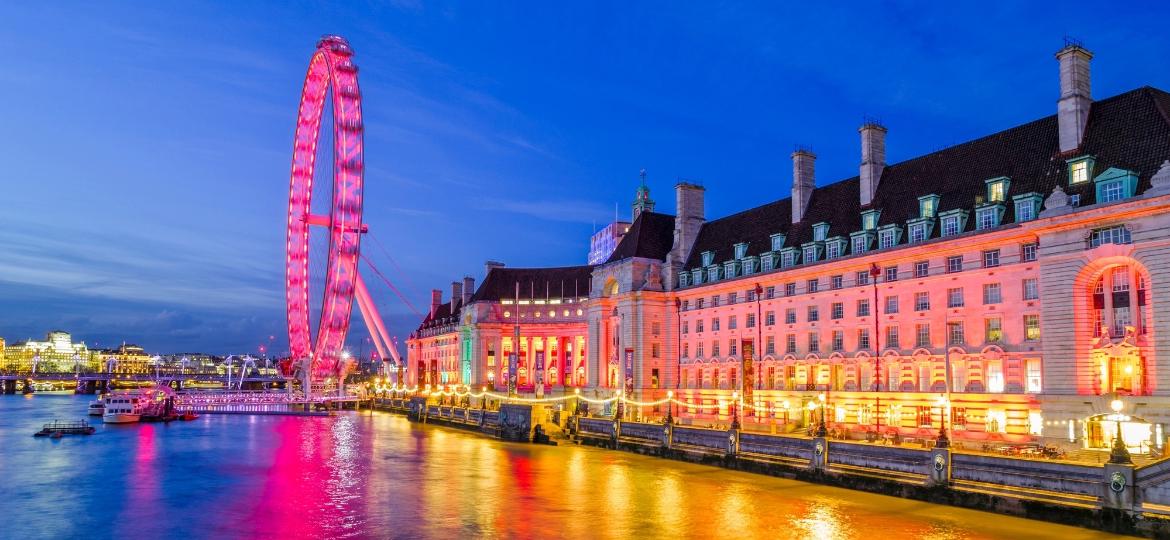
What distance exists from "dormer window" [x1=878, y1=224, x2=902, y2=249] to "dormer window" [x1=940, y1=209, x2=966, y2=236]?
461cm

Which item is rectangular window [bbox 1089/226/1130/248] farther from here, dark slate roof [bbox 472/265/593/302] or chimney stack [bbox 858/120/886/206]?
dark slate roof [bbox 472/265/593/302]

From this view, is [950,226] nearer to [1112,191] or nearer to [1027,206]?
Result: [1027,206]

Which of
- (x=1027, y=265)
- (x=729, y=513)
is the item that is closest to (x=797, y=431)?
(x=1027, y=265)

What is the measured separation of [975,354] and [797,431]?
46.0 ft

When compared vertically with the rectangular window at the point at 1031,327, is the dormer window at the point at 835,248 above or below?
above

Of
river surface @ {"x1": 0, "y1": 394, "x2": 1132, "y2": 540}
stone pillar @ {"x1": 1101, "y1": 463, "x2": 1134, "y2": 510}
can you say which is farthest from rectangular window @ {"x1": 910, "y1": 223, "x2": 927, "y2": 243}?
stone pillar @ {"x1": 1101, "y1": 463, "x2": 1134, "y2": 510}

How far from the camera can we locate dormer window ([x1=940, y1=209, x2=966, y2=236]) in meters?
61.6

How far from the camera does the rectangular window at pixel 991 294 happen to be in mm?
58312

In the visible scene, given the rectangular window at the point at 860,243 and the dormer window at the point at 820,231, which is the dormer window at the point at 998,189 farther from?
the dormer window at the point at 820,231

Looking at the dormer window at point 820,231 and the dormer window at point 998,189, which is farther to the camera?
the dormer window at point 820,231

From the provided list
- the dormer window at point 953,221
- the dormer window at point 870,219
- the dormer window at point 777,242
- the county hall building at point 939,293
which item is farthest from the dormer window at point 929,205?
the dormer window at point 777,242

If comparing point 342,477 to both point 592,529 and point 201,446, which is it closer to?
point 592,529

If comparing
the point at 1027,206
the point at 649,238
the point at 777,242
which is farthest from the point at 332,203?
the point at 1027,206

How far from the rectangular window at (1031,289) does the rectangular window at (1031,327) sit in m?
1.17
